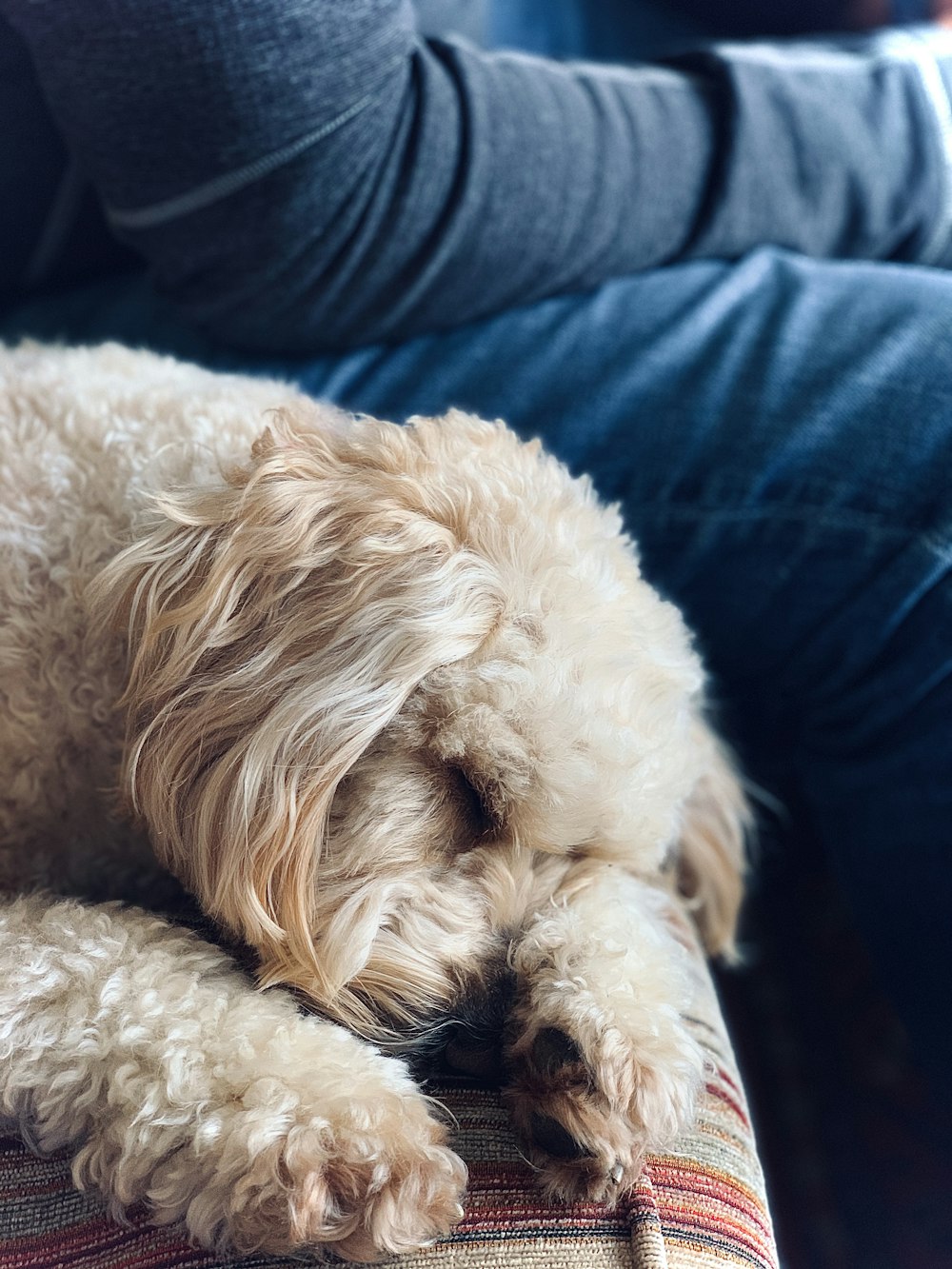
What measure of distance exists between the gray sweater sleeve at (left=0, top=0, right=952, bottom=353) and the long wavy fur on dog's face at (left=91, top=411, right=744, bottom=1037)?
476mm

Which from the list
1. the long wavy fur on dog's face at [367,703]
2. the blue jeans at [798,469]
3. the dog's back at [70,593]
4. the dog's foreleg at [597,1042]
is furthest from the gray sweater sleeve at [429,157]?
the dog's foreleg at [597,1042]

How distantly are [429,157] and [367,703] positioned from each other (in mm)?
848

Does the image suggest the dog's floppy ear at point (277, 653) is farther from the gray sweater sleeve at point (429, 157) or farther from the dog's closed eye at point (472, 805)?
the gray sweater sleeve at point (429, 157)

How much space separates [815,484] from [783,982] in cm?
124

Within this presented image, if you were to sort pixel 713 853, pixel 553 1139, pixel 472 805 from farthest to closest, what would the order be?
pixel 713 853 < pixel 472 805 < pixel 553 1139

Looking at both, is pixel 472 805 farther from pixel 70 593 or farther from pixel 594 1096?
pixel 70 593

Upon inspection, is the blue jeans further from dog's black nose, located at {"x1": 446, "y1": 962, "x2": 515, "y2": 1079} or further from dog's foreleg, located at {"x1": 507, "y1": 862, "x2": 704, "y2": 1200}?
dog's black nose, located at {"x1": 446, "y1": 962, "x2": 515, "y2": 1079}

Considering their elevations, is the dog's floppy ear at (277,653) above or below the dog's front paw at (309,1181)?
above

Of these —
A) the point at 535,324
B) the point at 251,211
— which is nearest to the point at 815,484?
the point at 535,324

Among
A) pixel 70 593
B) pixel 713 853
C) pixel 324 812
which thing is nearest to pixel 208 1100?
pixel 324 812

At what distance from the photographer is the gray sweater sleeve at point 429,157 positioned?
1145 millimetres

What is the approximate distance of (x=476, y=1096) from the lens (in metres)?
0.87

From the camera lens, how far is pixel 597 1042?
86cm

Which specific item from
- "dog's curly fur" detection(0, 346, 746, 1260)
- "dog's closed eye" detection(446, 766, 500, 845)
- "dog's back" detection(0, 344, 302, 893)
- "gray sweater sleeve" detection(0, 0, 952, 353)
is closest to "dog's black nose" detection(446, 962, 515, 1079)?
"dog's curly fur" detection(0, 346, 746, 1260)
